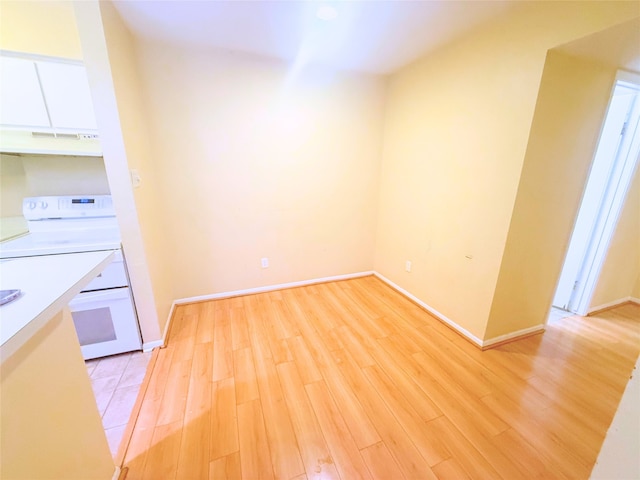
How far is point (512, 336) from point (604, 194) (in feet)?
A: 4.97

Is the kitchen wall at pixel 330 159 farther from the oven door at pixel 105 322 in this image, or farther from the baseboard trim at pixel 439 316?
the oven door at pixel 105 322

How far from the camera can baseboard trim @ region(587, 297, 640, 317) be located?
248 centimetres

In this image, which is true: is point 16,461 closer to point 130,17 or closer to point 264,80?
point 130,17

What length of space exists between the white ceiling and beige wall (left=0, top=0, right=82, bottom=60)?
0.39m

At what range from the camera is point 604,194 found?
86.0 inches

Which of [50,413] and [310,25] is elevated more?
[310,25]

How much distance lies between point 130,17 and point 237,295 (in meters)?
2.41

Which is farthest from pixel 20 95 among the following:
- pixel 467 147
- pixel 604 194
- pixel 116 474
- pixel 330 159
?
pixel 604 194

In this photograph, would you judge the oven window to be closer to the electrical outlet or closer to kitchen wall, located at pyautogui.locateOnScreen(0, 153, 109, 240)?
kitchen wall, located at pyautogui.locateOnScreen(0, 153, 109, 240)

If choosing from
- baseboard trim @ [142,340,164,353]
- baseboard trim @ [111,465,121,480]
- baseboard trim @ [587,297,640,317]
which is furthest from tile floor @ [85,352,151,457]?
baseboard trim @ [587,297,640,317]

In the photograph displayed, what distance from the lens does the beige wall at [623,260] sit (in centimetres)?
223

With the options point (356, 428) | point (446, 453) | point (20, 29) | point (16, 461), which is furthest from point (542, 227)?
point (20, 29)

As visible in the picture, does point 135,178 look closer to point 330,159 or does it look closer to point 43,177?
point 43,177

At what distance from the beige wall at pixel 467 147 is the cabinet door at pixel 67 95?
2.55 m
